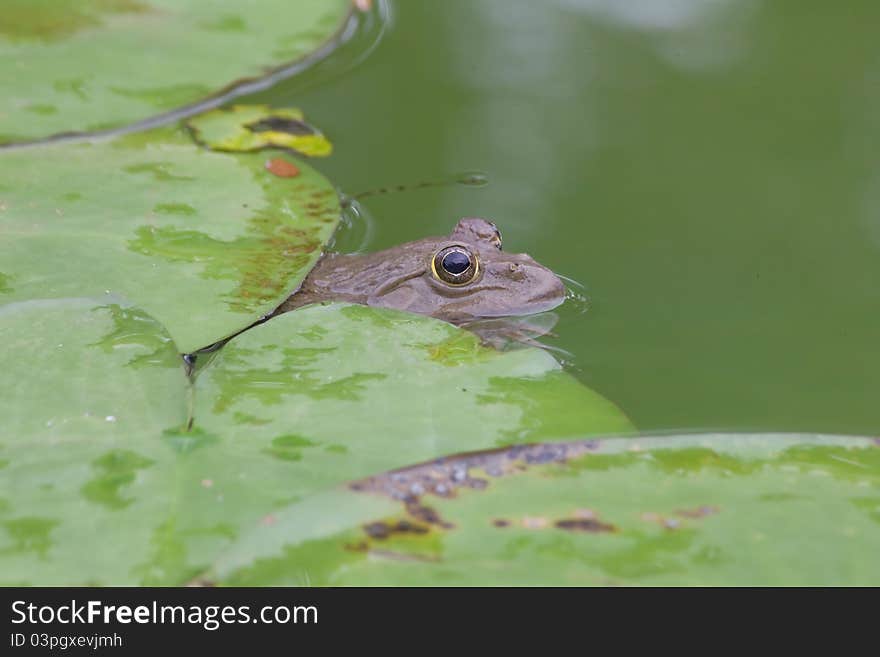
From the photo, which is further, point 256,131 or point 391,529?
point 256,131

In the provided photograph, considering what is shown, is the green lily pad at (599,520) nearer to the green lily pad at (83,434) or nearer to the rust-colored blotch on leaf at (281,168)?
the green lily pad at (83,434)

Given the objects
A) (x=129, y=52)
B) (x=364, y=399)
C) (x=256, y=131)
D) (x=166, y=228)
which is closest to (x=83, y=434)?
(x=364, y=399)

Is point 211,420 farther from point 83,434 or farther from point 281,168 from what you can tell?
point 281,168

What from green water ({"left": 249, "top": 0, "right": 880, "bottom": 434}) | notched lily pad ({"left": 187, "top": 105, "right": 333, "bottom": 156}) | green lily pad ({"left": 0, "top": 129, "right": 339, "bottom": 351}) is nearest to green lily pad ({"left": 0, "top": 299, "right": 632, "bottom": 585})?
green lily pad ({"left": 0, "top": 129, "right": 339, "bottom": 351})

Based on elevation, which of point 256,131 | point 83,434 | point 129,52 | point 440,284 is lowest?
point 83,434

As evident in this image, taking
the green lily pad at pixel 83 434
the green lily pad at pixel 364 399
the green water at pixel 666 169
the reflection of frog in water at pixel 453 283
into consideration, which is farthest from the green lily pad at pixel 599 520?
the reflection of frog in water at pixel 453 283

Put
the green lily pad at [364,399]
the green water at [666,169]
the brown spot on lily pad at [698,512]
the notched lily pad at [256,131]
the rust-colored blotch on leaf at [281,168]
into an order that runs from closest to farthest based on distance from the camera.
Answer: the brown spot on lily pad at [698,512] < the green lily pad at [364,399] < the green water at [666,169] < the rust-colored blotch on leaf at [281,168] < the notched lily pad at [256,131]
